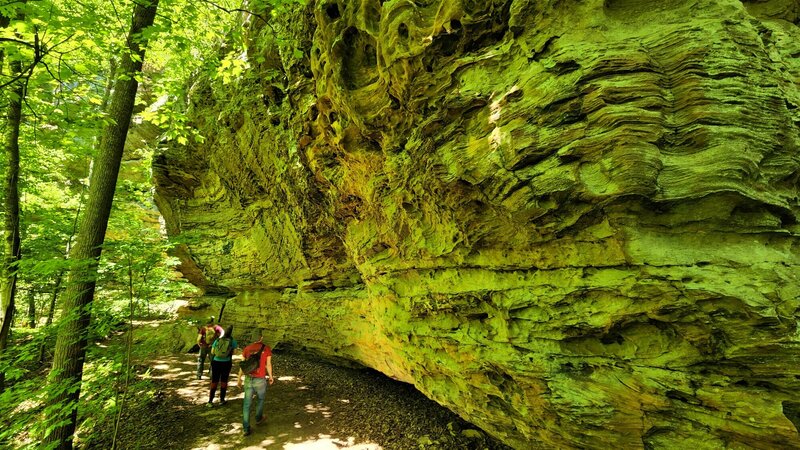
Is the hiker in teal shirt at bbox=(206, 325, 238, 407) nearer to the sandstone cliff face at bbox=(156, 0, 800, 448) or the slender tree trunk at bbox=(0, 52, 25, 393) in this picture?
the sandstone cliff face at bbox=(156, 0, 800, 448)

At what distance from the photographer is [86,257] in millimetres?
5941

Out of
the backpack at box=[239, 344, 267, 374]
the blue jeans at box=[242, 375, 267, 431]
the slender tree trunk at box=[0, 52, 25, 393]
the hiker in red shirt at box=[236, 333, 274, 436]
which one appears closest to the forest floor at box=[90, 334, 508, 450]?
the blue jeans at box=[242, 375, 267, 431]

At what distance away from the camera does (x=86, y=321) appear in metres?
5.85

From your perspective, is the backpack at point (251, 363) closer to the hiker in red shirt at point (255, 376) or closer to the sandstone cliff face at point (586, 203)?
the hiker in red shirt at point (255, 376)

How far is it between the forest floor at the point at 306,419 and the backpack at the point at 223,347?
1508 mm

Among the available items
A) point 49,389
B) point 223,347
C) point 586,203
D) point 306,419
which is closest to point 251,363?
point 223,347

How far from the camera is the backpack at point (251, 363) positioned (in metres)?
6.77

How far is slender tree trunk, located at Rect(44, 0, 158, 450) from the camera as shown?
5.36 m

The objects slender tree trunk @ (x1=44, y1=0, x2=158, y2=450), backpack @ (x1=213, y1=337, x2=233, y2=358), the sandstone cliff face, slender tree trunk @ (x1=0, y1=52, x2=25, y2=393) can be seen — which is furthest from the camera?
backpack @ (x1=213, y1=337, x2=233, y2=358)

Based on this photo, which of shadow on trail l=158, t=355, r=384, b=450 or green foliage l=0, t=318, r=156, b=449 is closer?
green foliage l=0, t=318, r=156, b=449

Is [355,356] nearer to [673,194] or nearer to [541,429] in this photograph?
[541,429]

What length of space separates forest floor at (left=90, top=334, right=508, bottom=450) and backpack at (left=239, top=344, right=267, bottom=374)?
4.94 feet

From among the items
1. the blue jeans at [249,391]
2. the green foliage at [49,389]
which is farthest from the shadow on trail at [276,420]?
the green foliage at [49,389]

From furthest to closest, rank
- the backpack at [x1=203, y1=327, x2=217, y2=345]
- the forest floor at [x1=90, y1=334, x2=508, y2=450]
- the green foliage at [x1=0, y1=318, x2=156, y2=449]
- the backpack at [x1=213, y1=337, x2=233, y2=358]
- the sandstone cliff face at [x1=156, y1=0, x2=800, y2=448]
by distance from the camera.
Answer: the backpack at [x1=203, y1=327, x2=217, y2=345], the backpack at [x1=213, y1=337, x2=233, y2=358], the forest floor at [x1=90, y1=334, x2=508, y2=450], the green foliage at [x1=0, y1=318, x2=156, y2=449], the sandstone cliff face at [x1=156, y1=0, x2=800, y2=448]
